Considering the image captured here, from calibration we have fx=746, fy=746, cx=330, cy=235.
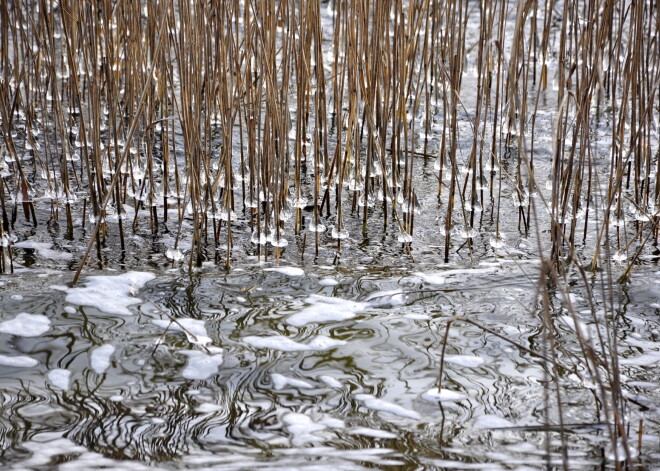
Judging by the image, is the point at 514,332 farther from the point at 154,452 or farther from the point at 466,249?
the point at 154,452

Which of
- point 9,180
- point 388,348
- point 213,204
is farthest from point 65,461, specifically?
point 9,180

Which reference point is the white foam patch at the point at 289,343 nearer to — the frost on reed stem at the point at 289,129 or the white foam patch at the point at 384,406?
the white foam patch at the point at 384,406

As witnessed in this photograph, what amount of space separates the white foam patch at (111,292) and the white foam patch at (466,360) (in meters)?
0.94

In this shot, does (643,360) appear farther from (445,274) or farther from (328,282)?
(328,282)

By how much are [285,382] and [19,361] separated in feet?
2.27

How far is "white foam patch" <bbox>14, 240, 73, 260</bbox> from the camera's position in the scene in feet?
8.60

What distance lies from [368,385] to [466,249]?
40.8 inches

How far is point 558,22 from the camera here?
17.4ft

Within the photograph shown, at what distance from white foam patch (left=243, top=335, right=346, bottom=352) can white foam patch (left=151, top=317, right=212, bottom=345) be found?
0.12 metres

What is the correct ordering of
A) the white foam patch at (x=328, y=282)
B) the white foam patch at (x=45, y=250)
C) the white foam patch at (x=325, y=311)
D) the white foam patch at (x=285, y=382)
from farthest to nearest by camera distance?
the white foam patch at (x=45, y=250)
the white foam patch at (x=328, y=282)
the white foam patch at (x=325, y=311)
the white foam patch at (x=285, y=382)

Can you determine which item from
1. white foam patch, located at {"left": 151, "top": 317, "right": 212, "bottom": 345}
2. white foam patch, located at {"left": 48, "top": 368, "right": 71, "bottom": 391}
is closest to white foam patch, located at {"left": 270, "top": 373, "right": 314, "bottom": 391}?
white foam patch, located at {"left": 151, "top": 317, "right": 212, "bottom": 345}

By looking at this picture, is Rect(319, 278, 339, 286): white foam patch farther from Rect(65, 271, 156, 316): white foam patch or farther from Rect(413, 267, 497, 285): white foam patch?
Rect(65, 271, 156, 316): white foam patch

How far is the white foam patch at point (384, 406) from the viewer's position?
1.75 meters

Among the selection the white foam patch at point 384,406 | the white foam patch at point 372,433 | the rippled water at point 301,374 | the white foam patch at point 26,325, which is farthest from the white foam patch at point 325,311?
the white foam patch at point 26,325
